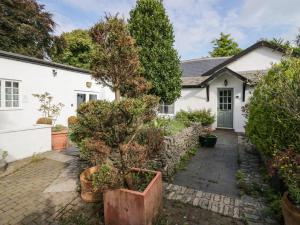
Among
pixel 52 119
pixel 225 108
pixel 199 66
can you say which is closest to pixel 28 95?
pixel 52 119

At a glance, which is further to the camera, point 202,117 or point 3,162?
point 202,117

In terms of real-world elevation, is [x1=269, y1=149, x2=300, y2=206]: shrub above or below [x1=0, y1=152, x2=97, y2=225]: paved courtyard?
above

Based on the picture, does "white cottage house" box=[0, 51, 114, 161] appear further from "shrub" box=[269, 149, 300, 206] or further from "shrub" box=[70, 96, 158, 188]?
"shrub" box=[269, 149, 300, 206]

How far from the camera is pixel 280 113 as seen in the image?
4.13 m

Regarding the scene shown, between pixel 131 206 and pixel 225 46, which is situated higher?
pixel 225 46

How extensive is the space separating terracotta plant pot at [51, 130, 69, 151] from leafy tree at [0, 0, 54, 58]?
1514cm

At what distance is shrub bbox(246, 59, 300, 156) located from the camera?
3.03m

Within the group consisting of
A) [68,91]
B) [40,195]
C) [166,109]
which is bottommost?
[40,195]

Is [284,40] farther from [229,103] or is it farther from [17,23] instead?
[17,23]

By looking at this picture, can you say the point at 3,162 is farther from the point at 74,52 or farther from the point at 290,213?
the point at 74,52

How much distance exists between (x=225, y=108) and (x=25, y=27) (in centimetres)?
1965

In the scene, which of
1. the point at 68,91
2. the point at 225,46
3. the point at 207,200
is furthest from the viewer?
the point at 225,46

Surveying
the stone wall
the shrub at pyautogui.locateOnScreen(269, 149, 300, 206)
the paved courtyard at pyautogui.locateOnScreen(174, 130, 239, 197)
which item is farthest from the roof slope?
the shrub at pyautogui.locateOnScreen(269, 149, 300, 206)

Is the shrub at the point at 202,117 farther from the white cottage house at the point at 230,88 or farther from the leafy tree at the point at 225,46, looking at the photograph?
the leafy tree at the point at 225,46
